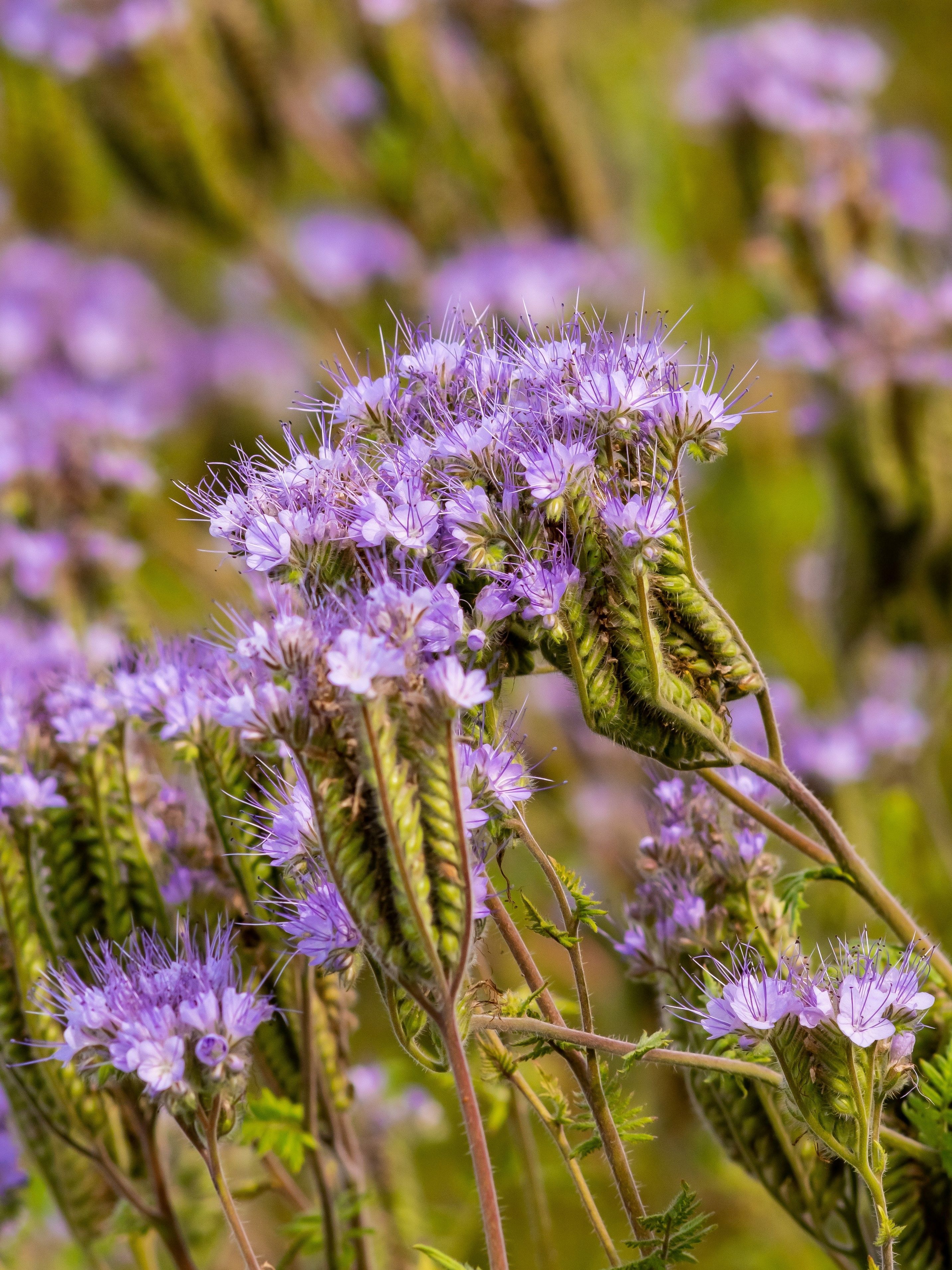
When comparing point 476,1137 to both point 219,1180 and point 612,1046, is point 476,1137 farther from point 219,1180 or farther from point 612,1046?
point 219,1180

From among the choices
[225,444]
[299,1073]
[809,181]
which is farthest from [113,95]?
[299,1073]

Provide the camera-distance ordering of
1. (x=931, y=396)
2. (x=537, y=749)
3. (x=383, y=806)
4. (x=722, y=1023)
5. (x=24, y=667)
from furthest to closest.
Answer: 1. (x=537, y=749)
2. (x=931, y=396)
3. (x=24, y=667)
4. (x=722, y=1023)
5. (x=383, y=806)

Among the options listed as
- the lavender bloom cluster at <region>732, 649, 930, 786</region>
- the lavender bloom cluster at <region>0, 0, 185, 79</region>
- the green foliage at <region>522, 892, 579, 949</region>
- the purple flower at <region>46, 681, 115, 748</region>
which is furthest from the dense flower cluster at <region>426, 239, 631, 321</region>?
the green foliage at <region>522, 892, 579, 949</region>

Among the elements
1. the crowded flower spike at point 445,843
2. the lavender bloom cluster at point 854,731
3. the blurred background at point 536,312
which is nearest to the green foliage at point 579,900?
the crowded flower spike at point 445,843

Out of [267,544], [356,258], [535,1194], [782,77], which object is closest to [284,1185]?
[535,1194]

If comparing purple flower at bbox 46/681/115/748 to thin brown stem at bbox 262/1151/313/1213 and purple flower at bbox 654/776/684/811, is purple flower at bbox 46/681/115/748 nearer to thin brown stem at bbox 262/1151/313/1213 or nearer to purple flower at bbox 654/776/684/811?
thin brown stem at bbox 262/1151/313/1213

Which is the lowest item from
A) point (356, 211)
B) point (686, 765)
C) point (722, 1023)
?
point (722, 1023)

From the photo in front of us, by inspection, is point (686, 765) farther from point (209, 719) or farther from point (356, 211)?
point (356, 211)
